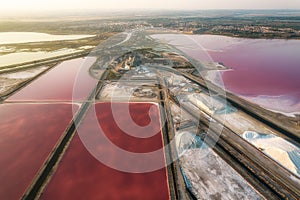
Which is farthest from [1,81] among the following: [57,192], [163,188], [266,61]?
[266,61]

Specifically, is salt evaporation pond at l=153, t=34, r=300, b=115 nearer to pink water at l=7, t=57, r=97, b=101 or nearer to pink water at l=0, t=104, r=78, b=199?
pink water at l=7, t=57, r=97, b=101

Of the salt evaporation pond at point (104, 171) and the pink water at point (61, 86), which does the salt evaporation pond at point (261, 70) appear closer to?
the salt evaporation pond at point (104, 171)

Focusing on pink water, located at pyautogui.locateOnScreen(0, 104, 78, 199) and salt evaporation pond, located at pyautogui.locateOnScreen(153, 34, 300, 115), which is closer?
pink water, located at pyautogui.locateOnScreen(0, 104, 78, 199)

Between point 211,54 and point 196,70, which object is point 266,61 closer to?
point 211,54

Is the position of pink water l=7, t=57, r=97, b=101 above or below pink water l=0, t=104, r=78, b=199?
above

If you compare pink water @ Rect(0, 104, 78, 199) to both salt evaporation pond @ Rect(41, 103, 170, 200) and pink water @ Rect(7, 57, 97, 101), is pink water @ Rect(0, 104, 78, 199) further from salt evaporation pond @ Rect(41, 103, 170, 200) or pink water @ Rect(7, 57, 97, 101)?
pink water @ Rect(7, 57, 97, 101)

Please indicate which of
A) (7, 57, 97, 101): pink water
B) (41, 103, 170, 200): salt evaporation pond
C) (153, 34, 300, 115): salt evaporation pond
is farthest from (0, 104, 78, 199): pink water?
(153, 34, 300, 115): salt evaporation pond

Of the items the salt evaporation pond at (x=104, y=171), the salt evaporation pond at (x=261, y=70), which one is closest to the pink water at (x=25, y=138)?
the salt evaporation pond at (x=104, y=171)

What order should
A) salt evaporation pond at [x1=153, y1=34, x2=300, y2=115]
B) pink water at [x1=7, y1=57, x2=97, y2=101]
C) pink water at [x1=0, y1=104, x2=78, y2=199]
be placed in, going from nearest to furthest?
pink water at [x1=0, y1=104, x2=78, y2=199], salt evaporation pond at [x1=153, y1=34, x2=300, y2=115], pink water at [x1=7, y1=57, x2=97, y2=101]

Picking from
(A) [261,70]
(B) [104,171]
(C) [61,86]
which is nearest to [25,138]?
(B) [104,171]

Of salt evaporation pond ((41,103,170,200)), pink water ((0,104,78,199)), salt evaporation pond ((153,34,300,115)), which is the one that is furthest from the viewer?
salt evaporation pond ((153,34,300,115))

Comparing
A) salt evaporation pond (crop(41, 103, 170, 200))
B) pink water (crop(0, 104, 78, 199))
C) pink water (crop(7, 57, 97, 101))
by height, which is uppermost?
pink water (crop(7, 57, 97, 101))
